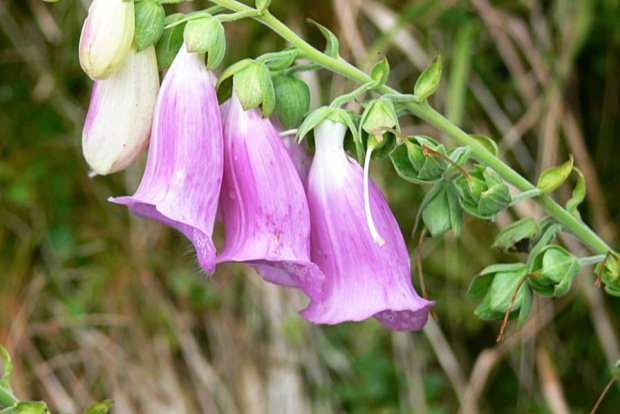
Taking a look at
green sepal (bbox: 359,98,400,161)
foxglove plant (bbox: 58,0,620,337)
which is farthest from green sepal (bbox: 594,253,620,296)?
green sepal (bbox: 359,98,400,161)

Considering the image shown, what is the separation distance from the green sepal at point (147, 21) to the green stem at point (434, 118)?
4cm

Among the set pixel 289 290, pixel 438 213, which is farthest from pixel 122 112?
pixel 289 290

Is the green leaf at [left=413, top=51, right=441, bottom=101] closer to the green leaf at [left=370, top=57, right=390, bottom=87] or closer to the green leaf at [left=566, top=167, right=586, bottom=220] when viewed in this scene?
the green leaf at [left=370, top=57, right=390, bottom=87]

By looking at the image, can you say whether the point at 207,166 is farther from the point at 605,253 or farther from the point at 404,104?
the point at 605,253

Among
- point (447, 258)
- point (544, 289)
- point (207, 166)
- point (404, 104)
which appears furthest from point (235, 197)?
point (447, 258)

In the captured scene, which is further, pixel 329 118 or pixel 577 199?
pixel 577 199

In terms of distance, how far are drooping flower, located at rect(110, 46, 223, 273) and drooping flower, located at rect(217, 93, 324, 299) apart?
0.9 inches

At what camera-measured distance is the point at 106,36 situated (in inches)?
27.5

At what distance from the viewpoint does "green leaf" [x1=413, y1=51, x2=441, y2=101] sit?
0.76 meters

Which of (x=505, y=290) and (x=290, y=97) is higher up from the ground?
(x=290, y=97)

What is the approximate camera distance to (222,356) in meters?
1.96

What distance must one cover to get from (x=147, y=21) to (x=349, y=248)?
9.7 inches

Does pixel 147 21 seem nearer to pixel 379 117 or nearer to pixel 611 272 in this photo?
pixel 379 117

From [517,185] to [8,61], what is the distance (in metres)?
1.50
